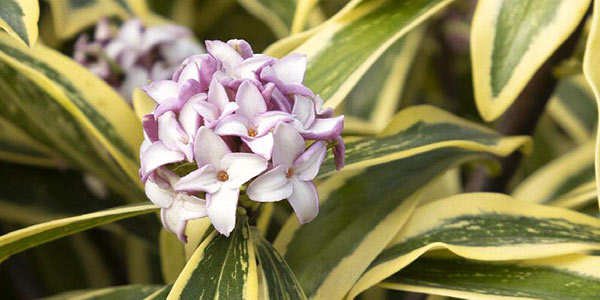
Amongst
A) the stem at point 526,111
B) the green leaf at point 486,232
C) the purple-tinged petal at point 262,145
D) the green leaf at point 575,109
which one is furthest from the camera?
the green leaf at point 575,109

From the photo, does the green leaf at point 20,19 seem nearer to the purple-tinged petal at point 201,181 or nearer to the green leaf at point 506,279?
the purple-tinged petal at point 201,181

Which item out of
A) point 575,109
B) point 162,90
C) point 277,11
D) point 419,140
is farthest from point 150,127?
point 575,109

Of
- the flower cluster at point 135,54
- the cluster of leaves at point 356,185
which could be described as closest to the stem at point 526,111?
the cluster of leaves at point 356,185

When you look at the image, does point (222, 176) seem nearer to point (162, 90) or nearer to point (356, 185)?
point (162, 90)

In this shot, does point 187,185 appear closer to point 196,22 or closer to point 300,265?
point 300,265

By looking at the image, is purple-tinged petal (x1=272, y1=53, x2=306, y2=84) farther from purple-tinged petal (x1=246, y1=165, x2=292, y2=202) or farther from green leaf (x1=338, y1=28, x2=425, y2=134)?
green leaf (x1=338, y1=28, x2=425, y2=134)

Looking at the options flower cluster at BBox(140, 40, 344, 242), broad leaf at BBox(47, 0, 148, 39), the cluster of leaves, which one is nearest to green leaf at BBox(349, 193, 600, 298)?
the cluster of leaves
